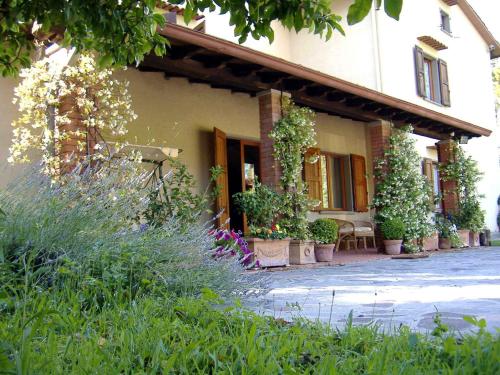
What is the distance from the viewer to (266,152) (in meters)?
7.44

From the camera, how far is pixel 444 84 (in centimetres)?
1390

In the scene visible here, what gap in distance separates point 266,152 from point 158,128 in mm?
1617

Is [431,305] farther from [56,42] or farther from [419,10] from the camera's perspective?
[419,10]

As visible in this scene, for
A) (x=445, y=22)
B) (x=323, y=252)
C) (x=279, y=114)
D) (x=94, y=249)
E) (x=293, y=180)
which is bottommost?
(x=323, y=252)

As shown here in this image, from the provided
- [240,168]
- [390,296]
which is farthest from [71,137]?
[240,168]

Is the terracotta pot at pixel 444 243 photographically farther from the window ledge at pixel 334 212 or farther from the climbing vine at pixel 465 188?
the window ledge at pixel 334 212

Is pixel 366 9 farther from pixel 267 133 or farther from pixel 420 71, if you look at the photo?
pixel 420 71

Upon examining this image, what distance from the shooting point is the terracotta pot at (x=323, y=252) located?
7704mm

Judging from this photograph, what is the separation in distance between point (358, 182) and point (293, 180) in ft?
13.7

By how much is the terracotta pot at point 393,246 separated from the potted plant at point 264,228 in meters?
2.88

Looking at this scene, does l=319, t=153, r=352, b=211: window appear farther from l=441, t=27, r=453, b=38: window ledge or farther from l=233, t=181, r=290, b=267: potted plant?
l=441, t=27, r=453, b=38: window ledge

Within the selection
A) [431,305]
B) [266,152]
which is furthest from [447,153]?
[431,305]

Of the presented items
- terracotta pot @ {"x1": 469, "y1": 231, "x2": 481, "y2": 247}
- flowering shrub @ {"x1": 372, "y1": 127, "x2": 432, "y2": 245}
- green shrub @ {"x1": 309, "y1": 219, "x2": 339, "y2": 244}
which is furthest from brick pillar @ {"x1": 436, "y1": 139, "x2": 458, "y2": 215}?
green shrub @ {"x1": 309, "y1": 219, "x2": 339, "y2": 244}

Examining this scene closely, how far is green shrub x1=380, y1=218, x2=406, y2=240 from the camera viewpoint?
908cm
